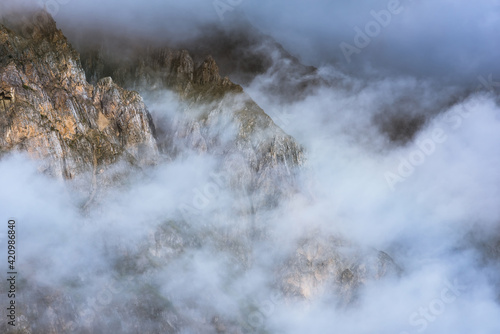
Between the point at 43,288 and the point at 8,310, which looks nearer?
the point at 8,310

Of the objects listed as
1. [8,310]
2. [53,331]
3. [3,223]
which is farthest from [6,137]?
[53,331]

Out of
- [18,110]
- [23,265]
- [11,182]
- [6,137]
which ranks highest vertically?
[18,110]

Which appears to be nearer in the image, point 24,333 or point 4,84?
point 24,333

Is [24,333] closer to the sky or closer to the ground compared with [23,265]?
closer to the ground

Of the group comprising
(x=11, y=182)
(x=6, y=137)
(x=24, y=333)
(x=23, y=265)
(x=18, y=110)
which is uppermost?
(x=18, y=110)

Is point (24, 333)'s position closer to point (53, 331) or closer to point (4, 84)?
point (53, 331)

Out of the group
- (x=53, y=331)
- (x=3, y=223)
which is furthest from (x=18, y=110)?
(x=53, y=331)

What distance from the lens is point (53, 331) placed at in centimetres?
19088

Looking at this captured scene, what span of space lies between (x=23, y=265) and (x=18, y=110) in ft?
222

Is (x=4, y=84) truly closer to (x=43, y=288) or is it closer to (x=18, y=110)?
(x=18, y=110)

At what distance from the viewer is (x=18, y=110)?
656 ft

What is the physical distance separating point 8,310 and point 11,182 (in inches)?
2119

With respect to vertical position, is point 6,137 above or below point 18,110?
below

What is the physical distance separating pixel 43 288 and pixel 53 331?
18751mm
